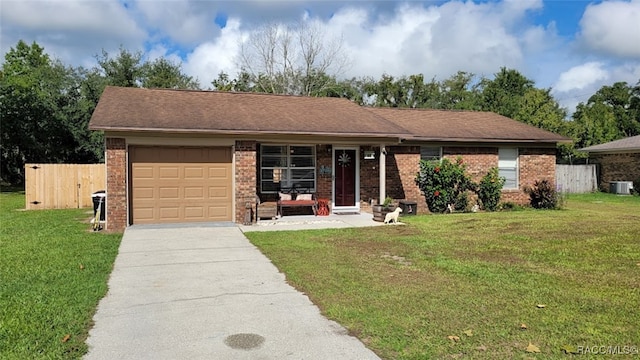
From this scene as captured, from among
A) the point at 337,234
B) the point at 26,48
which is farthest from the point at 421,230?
the point at 26,48

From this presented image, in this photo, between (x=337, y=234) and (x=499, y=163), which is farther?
(x=499, y=163)

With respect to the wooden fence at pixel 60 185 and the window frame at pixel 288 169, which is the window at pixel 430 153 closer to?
the window frame at pixel 288 169

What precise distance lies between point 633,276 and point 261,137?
923 centimetres

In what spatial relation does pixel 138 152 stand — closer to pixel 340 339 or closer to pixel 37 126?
pixel 340 339

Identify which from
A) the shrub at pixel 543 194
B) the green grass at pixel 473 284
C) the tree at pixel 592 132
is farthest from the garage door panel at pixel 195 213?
the tree at pixel 592 132

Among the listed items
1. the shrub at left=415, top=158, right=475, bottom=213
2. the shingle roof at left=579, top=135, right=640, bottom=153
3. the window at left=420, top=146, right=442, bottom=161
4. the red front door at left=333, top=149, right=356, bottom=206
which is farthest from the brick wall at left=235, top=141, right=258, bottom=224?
the shingle roof at left=579, top=135, right=640, bottom=153

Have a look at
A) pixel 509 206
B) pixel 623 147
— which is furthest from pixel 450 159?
pixel 623 147

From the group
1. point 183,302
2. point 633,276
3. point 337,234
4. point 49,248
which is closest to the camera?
point 183,302

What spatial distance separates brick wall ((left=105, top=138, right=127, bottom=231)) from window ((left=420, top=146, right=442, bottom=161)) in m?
9.53

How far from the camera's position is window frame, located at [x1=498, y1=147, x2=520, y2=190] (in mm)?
17641

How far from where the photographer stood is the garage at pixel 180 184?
12.9m

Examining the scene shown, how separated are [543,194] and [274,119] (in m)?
10.2

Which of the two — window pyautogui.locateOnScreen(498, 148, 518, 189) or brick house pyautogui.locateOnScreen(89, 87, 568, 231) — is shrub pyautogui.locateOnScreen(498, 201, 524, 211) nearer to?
brick house pyautogui.locateOnScreen(89, 87, 568, 231)

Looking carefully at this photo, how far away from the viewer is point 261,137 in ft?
44.3
